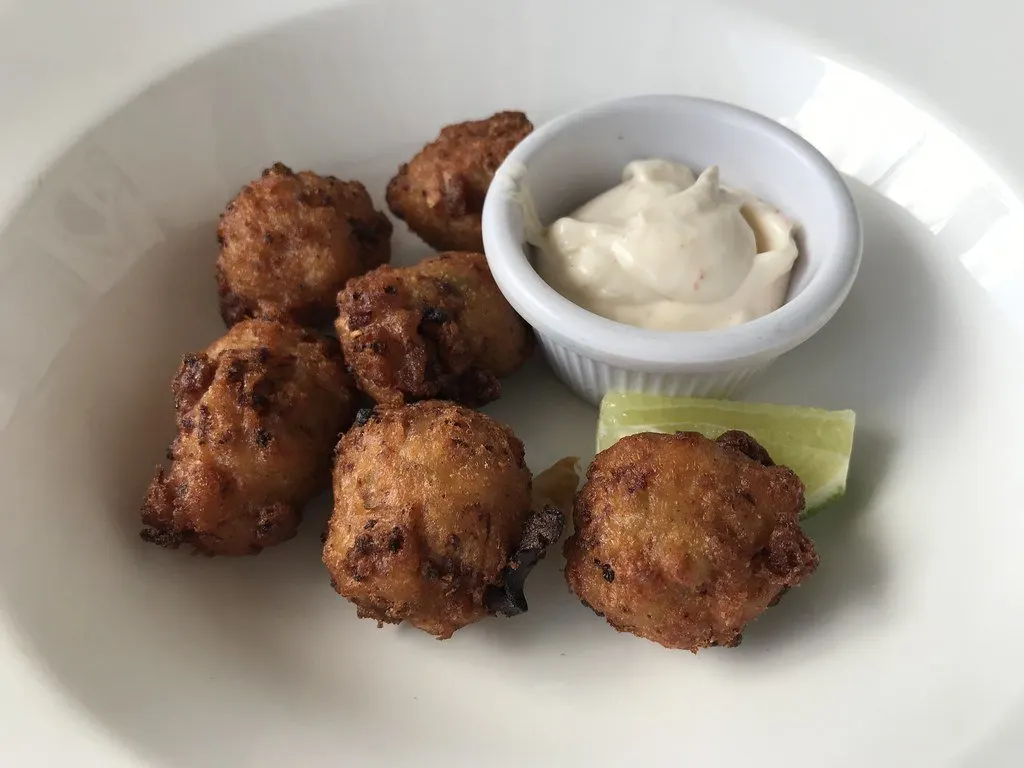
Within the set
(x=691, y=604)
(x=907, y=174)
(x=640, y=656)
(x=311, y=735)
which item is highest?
(x=907, y=174)

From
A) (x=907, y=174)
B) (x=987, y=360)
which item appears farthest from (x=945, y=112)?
(x=987, y=360)

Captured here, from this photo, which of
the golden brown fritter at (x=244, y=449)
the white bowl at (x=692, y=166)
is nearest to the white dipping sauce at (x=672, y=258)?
the white bowl at (x=692, y=166)

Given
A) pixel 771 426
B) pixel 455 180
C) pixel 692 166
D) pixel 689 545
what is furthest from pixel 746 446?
pixel 455 180

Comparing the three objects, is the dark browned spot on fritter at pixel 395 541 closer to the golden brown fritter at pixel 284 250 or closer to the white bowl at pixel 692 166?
the white bowl at pixel 692 166

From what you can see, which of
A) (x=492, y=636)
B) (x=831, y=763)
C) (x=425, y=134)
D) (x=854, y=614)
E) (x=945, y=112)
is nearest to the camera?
(x=831, y=763)

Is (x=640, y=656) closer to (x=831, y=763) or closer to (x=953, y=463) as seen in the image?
(x=831, y=763)
